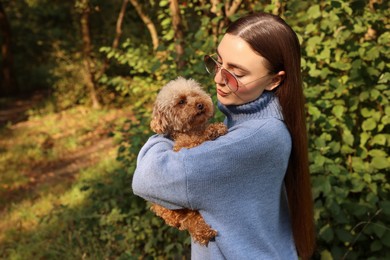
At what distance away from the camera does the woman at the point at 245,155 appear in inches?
52.7

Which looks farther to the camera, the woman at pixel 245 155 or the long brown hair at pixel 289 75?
the long brown hair at pixel 289 75

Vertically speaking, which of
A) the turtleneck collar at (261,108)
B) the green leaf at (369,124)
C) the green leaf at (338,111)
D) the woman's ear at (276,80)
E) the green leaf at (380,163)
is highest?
the woman's ear at (276,80)

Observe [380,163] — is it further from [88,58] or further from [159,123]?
[88,58]

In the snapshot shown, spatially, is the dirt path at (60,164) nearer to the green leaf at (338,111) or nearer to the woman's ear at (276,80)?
the green leaf at (338,111)

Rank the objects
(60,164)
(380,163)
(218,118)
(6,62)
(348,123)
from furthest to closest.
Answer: (6,62) < (60,164) < (348,123) < (380,163) < (218,118)

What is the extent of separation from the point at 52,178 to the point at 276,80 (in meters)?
6.15

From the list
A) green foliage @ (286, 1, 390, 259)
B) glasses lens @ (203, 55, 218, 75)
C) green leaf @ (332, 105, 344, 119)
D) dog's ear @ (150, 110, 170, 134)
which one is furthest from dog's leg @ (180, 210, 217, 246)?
green leaf @ (332, 105, 344, 119)

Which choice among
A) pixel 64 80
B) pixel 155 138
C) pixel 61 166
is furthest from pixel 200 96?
pixel 64 80

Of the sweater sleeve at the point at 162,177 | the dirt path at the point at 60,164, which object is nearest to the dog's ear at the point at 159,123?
the sweater sleeve at the point at 162,177

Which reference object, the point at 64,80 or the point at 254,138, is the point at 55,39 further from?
the point at 254,138

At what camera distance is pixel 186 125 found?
1.63 metres

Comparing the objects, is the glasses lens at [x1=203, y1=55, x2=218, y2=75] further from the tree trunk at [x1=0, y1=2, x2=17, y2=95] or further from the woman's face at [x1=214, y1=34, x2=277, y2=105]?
the tree trunk at [x1=0, y1=2, x2=17, y2=95]

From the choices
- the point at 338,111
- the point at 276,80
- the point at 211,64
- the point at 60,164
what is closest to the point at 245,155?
the point at 276,80

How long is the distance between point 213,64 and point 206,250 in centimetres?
71
